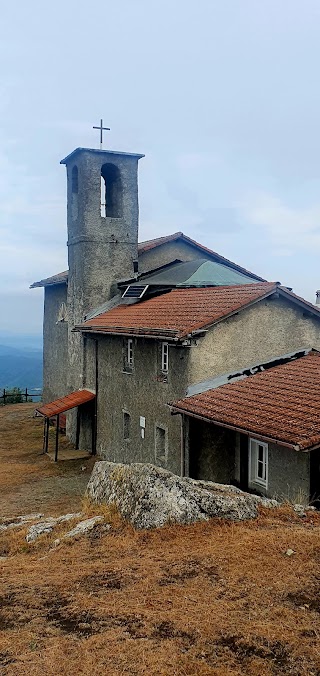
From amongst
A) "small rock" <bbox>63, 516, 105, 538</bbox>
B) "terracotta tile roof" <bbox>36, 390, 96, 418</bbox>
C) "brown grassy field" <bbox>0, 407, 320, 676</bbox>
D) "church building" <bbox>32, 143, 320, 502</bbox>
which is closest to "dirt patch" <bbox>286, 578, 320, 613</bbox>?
"brown grassy field" <bbox>0, 407, 320, 676</bbox>

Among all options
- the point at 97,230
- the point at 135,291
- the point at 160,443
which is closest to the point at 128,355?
the point at 160,443

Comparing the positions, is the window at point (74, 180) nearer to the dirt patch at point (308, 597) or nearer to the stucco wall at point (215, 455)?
the stucco wall at point (215, 455)

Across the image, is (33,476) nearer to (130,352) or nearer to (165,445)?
(130,352)

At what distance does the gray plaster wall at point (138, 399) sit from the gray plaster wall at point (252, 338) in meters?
0.67

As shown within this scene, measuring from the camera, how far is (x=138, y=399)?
Result: 64.1 feet

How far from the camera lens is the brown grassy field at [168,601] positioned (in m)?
4.97

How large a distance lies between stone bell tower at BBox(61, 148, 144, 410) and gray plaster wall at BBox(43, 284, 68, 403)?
4.12 metres

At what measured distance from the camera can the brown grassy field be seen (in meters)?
4.97

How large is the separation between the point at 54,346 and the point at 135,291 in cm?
1081

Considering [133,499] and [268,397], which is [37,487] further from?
[133,499]

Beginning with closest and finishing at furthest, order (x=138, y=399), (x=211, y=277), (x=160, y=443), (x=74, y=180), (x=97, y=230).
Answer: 1. (x=160, y=443)
2. (x=138, y=399)
3. (x=211, y=277)
4. (x=97, y=230)
5. (x=74, y=180)

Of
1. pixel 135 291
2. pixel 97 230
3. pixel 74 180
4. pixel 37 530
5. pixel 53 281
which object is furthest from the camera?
pixel 53 281

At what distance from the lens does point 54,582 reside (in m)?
6.87

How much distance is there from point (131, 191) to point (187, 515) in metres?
19.8
